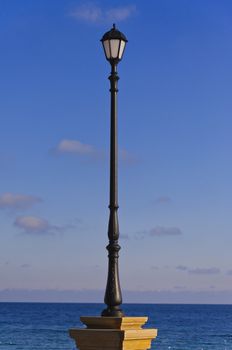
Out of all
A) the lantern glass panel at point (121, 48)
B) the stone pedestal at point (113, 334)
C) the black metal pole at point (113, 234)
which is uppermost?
the lantern glass panel at point (121, 48)

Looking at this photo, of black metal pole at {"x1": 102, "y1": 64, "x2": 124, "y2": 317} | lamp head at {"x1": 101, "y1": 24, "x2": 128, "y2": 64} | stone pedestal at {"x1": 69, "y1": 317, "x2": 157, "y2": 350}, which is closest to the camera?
stone pedestal at {"x1": 69, "y1": 317, "x2": 157, "y2": 350}

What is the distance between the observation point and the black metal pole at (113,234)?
1012 cm

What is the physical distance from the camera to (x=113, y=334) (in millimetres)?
9344

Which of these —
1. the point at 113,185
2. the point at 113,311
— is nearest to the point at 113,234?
the point at 113,185

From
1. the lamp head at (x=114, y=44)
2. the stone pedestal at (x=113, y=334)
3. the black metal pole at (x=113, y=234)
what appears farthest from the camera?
the lamp head at (x=114, y=44)

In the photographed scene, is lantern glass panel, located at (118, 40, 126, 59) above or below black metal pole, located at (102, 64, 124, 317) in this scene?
above

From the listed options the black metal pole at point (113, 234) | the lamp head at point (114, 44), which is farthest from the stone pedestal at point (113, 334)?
the lamp head at point (114, 44)

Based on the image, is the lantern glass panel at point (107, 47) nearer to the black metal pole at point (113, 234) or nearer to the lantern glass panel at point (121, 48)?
the lantern glass panel at point (121, 48)

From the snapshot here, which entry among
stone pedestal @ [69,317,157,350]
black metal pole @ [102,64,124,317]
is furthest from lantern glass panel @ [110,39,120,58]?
stone pedestal @ [69,317,157,350]

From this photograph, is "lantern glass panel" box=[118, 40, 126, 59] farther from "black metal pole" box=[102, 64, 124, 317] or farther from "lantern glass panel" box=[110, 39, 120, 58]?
"black metal pole" box=[102, 64, 124, 317]

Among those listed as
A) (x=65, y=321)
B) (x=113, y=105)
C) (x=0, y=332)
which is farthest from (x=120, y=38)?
(x=65, y=321)

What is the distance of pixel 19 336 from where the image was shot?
85000mm

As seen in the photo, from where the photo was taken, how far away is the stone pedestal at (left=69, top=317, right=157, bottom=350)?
30.6ft

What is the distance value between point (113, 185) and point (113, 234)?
2.06 ft
